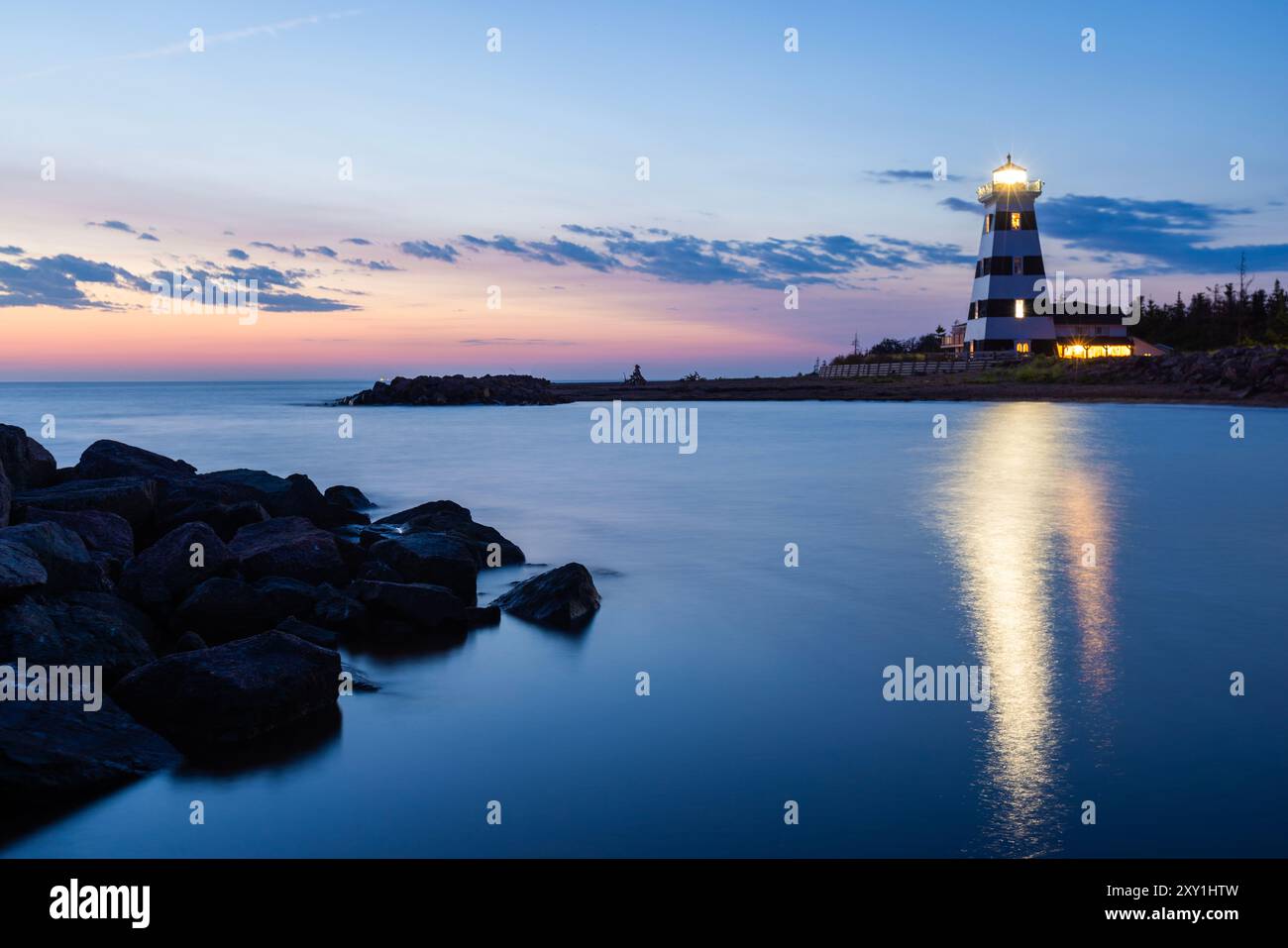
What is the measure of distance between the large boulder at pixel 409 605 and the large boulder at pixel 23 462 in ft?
20.6

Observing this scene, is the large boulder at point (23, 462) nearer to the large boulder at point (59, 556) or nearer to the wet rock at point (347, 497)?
the wet rock at point (347, 497)

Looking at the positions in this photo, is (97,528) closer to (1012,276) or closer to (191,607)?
(191,607)

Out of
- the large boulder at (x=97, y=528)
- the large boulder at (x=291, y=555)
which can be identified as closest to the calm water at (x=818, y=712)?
the large boulder at (x=291, y=555)

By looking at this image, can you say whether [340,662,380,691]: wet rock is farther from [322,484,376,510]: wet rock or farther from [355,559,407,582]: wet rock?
[322,484,376,510]: wet rock

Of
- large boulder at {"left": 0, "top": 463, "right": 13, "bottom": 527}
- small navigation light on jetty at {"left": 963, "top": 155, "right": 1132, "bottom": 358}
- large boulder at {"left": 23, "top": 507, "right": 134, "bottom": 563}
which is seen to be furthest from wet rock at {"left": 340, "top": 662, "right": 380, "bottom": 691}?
small navigation light on jetty at {"left": 963, "top": 155, "right": 1132, "bottom": 358}

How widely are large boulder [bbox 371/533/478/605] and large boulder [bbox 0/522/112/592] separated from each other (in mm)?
2996

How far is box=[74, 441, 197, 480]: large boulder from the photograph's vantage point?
1548 centimetres

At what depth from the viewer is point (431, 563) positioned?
11.0 metres

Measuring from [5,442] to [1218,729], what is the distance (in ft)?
46.3

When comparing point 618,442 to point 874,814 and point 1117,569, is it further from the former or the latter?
point 874,814

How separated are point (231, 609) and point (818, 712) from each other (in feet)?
16.7

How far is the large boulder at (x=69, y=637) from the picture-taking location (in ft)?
23.4

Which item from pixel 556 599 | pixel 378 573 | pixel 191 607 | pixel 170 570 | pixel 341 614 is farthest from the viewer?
pixel 556 599

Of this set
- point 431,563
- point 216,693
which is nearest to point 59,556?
point 216,693
